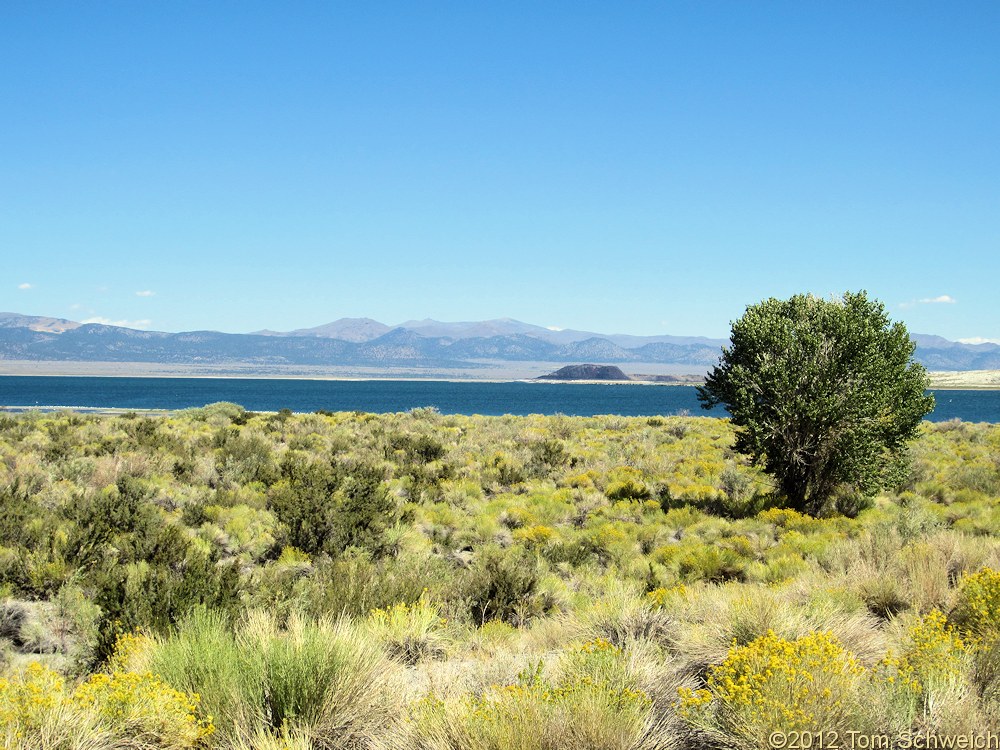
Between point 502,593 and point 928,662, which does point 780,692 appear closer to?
point 928,662

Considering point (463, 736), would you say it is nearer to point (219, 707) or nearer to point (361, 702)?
point (361, 702)

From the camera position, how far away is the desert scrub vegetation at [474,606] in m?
4.12

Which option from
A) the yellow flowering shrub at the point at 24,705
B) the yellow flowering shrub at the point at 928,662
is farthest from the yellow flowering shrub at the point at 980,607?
the yellow flowering shrub at the point at 24,705

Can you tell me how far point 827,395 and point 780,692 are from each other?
11103 millimetres

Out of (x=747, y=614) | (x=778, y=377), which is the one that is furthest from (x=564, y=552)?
(x=778, y=377)

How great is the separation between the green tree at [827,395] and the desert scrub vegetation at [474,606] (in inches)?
43.0

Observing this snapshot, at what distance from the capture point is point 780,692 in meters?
4.06

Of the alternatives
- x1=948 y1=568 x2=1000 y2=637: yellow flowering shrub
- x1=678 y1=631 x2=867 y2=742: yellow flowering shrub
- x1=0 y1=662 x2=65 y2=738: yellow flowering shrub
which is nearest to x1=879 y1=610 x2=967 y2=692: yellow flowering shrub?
x1=678 y1=631 x2=867 y2=742: yellow flowering shrub

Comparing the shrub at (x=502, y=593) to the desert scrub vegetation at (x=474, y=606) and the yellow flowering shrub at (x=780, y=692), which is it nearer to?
the desert scrub vegetation at (x=474, y=606)

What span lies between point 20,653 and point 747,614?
768 centimetres

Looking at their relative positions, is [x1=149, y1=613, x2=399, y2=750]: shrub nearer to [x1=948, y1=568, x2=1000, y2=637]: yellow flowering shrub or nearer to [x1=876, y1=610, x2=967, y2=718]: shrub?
[x1=876, y1=610, x2=967, y2=718]: shrub

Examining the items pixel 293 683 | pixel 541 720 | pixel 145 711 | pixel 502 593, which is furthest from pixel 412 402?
pixel 541 720

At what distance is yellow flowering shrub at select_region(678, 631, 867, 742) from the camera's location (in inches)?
155

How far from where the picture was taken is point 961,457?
862 inches
